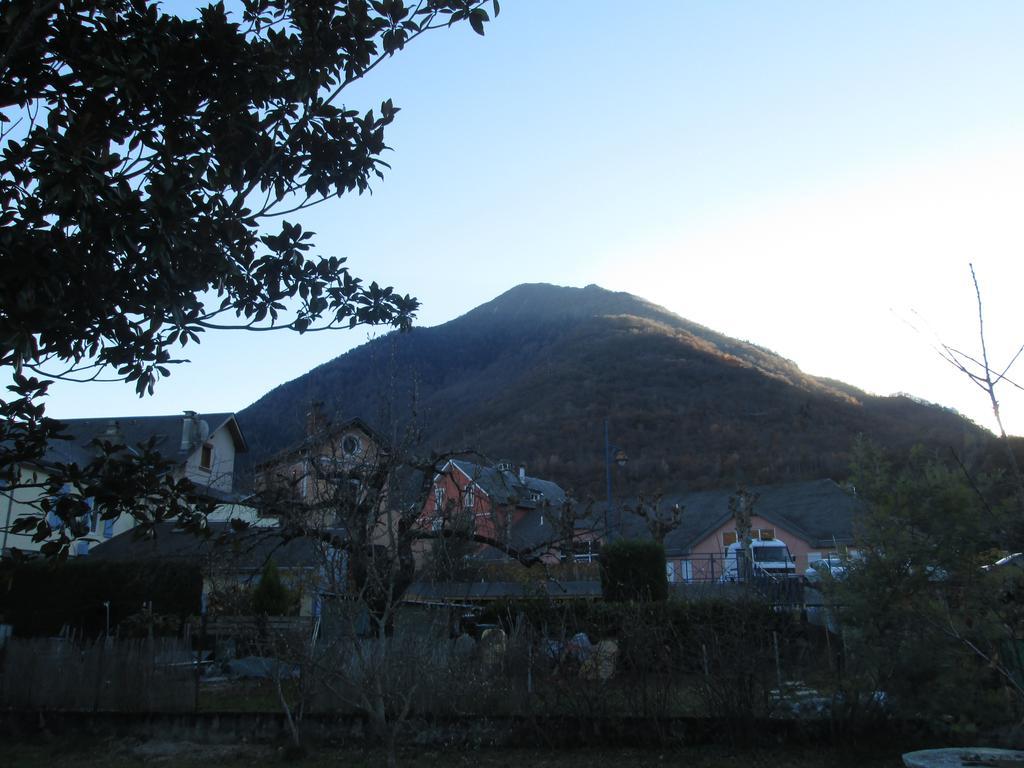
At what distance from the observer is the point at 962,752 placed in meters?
7.21

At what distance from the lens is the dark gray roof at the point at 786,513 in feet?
126

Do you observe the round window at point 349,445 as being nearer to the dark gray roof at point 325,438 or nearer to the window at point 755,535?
the dark gray roof at point 325,438

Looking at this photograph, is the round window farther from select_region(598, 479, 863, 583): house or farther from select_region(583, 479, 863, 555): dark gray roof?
select_region(598, 479, 863, 583): house

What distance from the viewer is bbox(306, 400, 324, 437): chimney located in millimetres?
13852

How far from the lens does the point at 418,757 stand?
9.99 meters

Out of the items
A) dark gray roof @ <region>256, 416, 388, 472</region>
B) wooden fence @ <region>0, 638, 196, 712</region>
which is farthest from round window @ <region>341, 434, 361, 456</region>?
wooden fence @ <region>0, 638, 196, 712</region>

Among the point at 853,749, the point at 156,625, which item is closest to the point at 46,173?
the point at 853,749

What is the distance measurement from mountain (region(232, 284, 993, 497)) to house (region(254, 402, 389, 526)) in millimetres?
11602

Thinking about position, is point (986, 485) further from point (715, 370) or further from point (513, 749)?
point (715, 370)

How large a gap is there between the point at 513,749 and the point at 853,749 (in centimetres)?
410

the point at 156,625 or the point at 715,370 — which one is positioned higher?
the point at 715,370

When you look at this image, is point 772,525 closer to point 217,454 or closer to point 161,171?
point 217,454

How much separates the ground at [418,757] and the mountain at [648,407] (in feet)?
48.2

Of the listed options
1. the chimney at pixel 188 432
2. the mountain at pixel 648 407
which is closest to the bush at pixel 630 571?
the mountain at pixel 648 407
